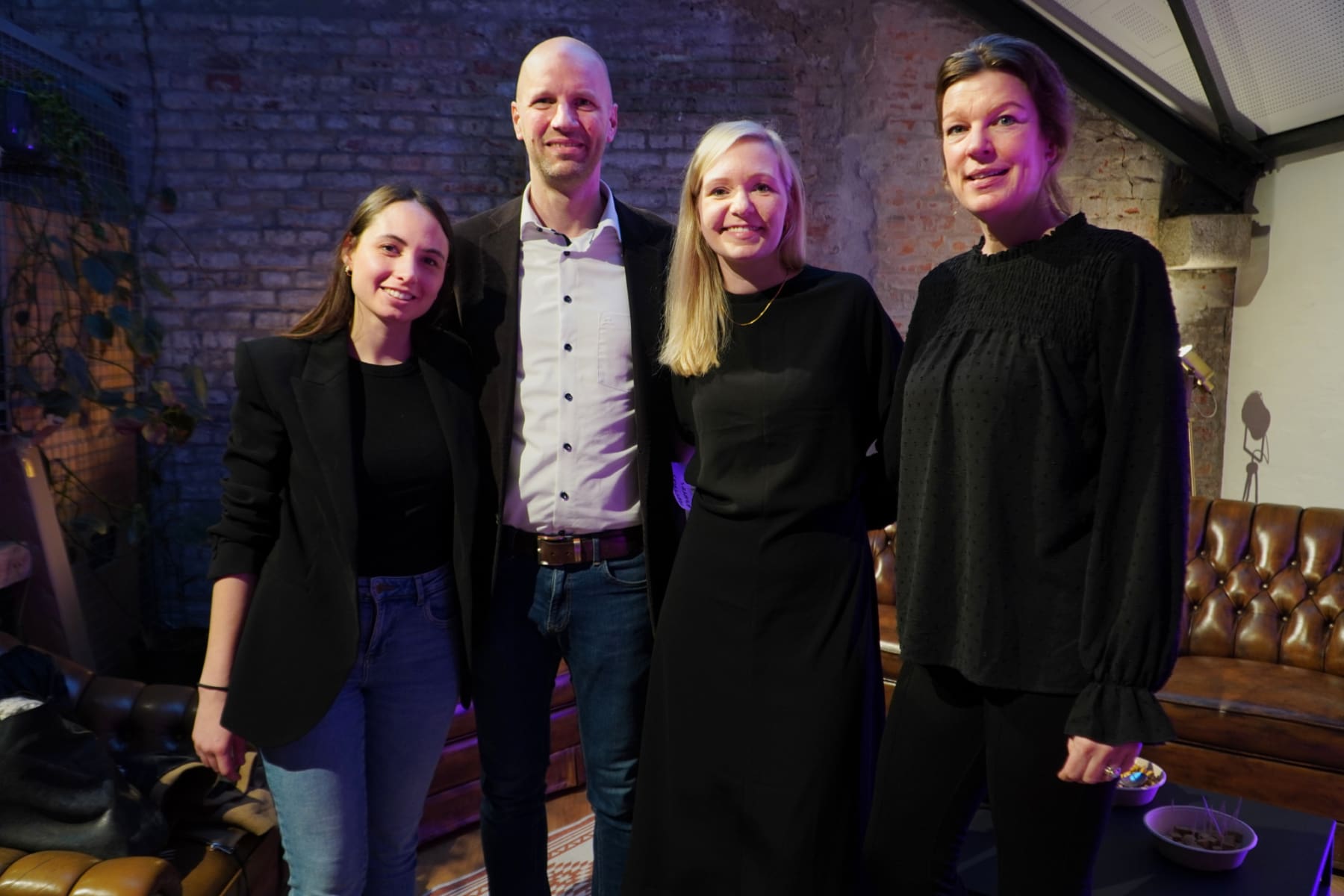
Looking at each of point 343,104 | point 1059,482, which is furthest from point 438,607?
point 343,104

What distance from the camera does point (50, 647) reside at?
10.00ft

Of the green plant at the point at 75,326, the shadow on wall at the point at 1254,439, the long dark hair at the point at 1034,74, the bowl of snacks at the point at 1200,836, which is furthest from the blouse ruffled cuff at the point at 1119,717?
the shadow on wall at the point at 1254,439

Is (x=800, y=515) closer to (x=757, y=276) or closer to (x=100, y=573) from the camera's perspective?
(x=757, y=276)

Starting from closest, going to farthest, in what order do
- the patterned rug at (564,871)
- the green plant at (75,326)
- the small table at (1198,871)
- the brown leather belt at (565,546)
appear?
the brown leather belt at (565,546), the small table at (1198,871), the patterned rug at (564,871), the green plant at (75,326)

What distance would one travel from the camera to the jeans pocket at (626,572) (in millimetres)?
1812

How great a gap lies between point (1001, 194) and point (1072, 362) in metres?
0.26

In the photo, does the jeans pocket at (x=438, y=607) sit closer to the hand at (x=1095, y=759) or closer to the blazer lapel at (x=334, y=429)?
the blazer lapel at (x=334, y=429)

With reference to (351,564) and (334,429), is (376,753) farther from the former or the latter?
(334,429)

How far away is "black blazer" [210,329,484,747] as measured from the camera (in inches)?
60.4

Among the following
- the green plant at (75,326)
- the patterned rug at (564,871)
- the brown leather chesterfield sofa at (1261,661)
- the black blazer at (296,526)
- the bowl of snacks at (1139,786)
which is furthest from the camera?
the green plant at (75,326)

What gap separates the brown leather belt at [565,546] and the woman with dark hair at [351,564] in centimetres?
14

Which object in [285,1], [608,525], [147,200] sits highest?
[285,1]

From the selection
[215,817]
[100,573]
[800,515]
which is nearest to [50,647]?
[100,573]

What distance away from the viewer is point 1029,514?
4.26ft
